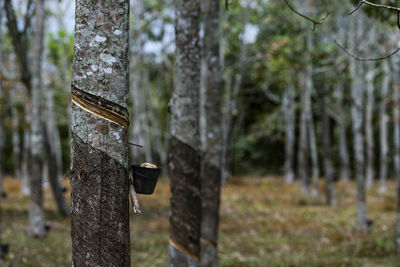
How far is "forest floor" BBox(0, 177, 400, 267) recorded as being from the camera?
7977mm

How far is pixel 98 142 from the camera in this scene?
226 cm

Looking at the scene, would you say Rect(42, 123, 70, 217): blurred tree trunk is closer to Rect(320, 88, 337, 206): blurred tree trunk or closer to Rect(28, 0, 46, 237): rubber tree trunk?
Rect(28, 0, 46, 237): rubber tree trunk

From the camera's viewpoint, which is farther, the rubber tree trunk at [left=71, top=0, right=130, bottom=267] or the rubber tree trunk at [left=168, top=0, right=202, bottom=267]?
the rubber tree trunk at [left=168, top=0, right=202, bottom=267]

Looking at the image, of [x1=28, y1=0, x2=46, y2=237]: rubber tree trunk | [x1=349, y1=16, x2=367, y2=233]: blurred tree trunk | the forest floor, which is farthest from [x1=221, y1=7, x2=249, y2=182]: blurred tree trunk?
[x1=28, y1=0, x2=46, y2=237]: rubber tree trunk

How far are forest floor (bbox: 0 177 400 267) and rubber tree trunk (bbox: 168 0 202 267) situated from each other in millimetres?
3368

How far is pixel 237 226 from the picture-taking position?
38.6 feet

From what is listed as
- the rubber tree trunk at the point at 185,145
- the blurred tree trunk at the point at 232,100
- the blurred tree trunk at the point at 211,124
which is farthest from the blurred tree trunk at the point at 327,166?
the rubber tree trunk at the point at 185,145

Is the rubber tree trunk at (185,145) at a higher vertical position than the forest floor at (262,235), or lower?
higher

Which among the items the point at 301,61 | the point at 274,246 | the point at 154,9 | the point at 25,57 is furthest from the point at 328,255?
the point at 154,9

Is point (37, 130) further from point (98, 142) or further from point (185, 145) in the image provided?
point (98, 142)

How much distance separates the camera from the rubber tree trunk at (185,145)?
14.9 feet

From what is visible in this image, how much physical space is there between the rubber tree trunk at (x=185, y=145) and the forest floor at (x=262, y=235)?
3368 mm

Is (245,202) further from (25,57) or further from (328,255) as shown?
(25,57)

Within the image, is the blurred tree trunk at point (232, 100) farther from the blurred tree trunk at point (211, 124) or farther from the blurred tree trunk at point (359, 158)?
the blurred tree trunk at point (211, 124)
